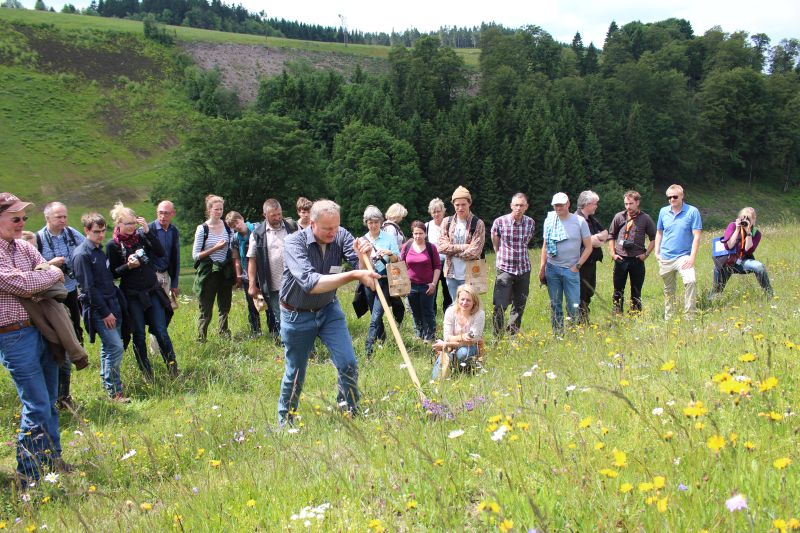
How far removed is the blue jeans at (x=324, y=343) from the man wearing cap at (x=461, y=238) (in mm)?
3100

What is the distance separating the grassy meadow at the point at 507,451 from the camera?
243 cm

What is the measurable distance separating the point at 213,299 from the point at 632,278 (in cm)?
630

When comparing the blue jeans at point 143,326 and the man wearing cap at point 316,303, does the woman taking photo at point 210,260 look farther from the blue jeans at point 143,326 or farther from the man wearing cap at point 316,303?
the man wearing cap at point 316,303

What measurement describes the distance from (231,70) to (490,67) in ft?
134

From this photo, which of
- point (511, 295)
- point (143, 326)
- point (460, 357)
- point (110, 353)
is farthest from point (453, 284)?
point (110, 353)

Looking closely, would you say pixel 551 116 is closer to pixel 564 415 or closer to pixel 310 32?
pixel 564 415

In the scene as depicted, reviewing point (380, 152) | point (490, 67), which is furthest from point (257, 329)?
point (490, 67)

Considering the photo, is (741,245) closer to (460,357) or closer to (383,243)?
(460,357)

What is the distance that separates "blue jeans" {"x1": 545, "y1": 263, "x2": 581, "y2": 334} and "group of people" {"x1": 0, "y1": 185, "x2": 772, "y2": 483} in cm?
2

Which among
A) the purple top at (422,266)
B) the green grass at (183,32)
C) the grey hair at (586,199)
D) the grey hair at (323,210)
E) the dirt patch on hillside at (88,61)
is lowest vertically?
the purple top at (422,266)

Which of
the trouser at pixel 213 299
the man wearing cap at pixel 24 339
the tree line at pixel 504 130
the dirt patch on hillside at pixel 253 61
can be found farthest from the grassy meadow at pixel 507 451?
the dirt patch on hillside at pixel 253 61

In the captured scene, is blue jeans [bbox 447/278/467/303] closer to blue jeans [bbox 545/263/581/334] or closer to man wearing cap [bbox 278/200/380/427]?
blue jeans [bbox 545/263/581/334]

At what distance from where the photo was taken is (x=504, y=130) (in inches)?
2768

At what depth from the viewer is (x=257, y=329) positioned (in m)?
9.57
